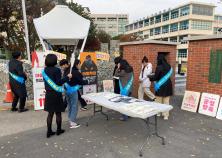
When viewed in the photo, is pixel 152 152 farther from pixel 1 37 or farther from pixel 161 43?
pixel 1 37

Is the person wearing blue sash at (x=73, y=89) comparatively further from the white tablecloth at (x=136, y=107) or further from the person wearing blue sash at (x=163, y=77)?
the person wearing blue sash at (x=163, y=77)

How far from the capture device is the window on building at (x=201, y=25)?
2203 inches

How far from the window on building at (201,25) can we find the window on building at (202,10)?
2709 mm

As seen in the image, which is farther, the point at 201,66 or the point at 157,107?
the point at 201,66

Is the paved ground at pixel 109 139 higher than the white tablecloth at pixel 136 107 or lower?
lower

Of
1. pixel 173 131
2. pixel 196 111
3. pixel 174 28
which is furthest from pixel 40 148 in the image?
pixel 174 28

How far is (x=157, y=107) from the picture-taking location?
390cm

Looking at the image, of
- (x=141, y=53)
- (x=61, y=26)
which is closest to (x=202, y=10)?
(x=141, y=53)

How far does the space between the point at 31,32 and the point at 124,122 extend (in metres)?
14.3

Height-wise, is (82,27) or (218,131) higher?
(82,27)

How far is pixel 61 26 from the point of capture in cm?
877

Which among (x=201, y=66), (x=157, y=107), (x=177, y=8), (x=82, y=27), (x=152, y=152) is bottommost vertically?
(x=152, y=152)

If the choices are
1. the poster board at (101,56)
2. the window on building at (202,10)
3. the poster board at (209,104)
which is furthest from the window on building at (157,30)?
the poster board at (209,104)

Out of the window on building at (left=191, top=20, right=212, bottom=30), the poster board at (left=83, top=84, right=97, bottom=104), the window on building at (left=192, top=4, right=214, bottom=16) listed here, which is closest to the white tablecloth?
the poster board at (left=83, top=84, right=97, bottom=104)
